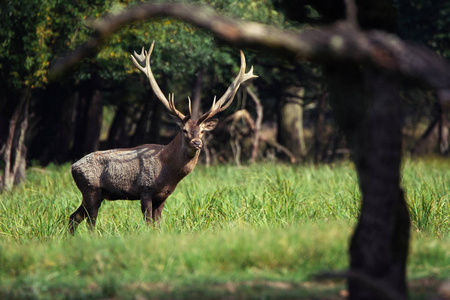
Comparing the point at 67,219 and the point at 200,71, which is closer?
the point at 67,219

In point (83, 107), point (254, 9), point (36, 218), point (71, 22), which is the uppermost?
point (254, 9)

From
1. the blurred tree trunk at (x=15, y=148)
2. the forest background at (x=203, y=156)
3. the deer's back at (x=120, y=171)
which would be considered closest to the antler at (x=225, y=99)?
the forest background at (x=203, y=156)

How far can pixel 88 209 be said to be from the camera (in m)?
8.90

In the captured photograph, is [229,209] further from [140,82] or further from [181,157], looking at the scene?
[140,82]

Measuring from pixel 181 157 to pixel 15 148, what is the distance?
20.0 feet

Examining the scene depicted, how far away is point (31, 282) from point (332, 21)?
3269 mm

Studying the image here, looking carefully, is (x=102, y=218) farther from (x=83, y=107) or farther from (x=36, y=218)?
(x=83, y=107)

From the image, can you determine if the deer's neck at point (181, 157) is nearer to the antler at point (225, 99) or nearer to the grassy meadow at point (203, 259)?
the antler at point (225, 99)

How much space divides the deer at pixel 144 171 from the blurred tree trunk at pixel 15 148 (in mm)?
4492

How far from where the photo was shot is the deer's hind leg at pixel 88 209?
29.0 ft

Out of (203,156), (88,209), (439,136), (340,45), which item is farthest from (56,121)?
(340,45)

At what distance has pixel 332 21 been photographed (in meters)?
5.81

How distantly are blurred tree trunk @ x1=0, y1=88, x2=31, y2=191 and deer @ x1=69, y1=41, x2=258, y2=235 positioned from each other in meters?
4.49

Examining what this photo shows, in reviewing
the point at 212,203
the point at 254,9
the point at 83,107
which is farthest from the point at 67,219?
the point at 83,107
